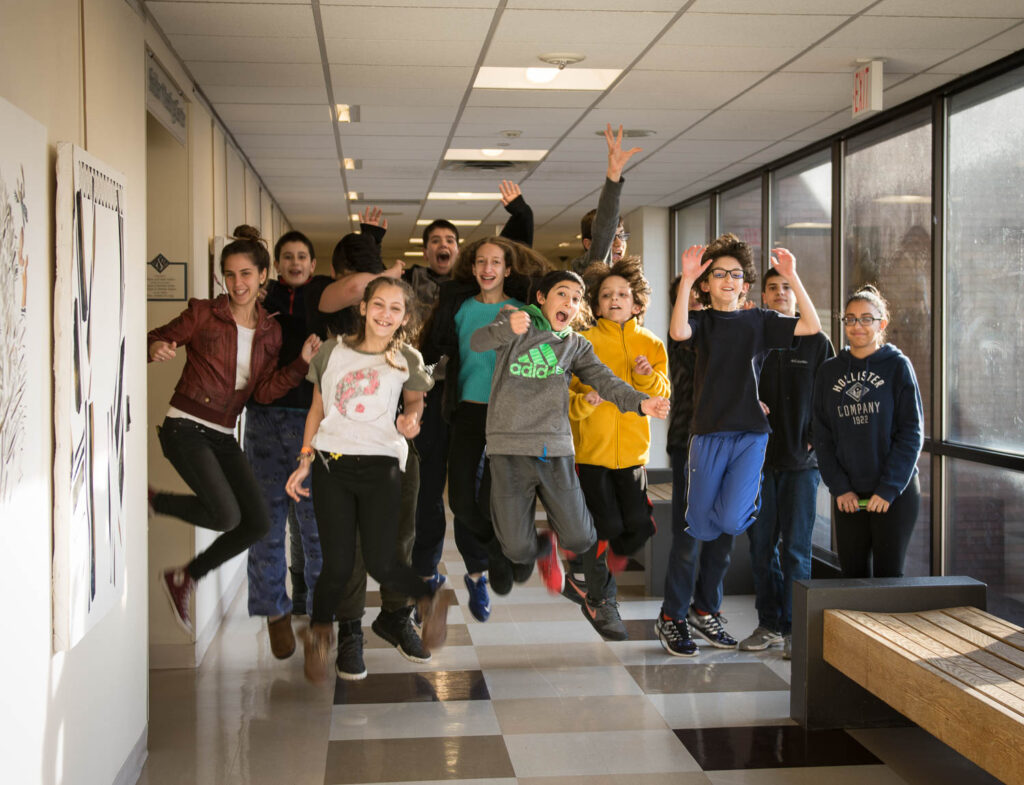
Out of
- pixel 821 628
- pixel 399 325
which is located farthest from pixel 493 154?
pixel 821 628

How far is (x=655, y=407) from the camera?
3840 millimetres

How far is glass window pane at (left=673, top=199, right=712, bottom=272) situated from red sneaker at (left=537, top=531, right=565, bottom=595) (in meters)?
6.04

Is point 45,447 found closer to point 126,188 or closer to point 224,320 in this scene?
point 126,188

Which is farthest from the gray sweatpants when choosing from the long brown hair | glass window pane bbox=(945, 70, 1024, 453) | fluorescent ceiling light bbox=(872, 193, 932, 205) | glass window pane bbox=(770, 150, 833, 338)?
glass window pane bbox=(770, 150, 833, 338)

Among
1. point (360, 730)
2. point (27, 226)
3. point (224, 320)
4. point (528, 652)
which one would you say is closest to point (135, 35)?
point (224, 320)

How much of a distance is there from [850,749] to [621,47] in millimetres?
3177

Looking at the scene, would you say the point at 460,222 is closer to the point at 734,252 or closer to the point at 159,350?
the point at 734,252

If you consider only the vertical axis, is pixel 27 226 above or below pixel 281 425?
above

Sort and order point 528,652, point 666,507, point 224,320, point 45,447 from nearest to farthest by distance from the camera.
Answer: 1. point 45,447
2. point 224,320
3. point 528,652
4. point 666,507

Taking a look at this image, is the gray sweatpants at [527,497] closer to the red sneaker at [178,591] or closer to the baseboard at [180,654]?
the red sneaker at [178,591]

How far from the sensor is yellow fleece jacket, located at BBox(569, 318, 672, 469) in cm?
435

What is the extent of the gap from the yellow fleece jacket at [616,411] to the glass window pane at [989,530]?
6.56 feet

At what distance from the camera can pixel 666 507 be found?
21.7ft

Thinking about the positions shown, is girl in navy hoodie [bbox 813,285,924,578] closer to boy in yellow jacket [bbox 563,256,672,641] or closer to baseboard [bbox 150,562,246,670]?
boy in yellow jacket [bbox 563,256,672,641]
